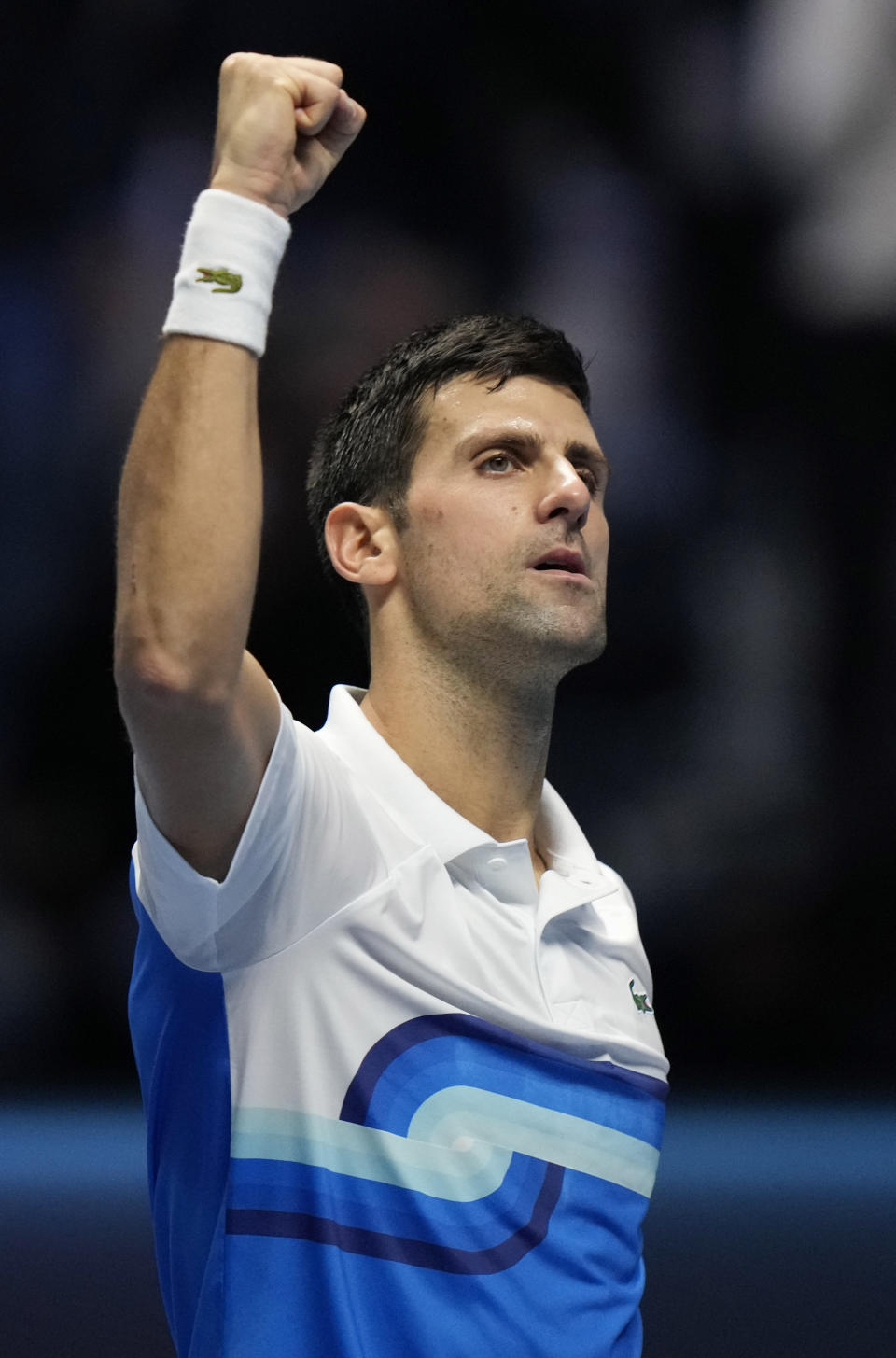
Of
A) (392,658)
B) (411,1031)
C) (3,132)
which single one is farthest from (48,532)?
(411,1031)

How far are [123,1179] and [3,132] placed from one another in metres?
3.63

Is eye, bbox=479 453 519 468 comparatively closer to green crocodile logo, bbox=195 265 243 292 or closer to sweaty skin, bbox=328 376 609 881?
sweaty skin, bbox=328 376 609 881

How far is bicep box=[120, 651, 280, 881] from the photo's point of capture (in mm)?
1224

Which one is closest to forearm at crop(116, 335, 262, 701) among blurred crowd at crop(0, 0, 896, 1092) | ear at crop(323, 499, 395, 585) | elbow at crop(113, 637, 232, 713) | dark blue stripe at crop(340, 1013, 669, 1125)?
elbow at crop(113, 637, 232, 713)

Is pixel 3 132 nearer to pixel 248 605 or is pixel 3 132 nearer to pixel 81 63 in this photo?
pixel 81 63

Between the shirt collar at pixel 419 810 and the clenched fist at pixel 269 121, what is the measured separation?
0.68m

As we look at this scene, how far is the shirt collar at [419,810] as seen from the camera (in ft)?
5.52

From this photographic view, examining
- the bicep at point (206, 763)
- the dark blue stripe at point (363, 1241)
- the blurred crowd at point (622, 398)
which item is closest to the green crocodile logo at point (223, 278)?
the bicep at point (206, 763)

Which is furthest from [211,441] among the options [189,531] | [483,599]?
[483,599]

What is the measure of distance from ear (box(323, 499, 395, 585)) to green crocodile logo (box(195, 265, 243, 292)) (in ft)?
2.27

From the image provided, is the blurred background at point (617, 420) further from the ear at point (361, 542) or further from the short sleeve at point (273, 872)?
the short sleeve at point (273, 872)

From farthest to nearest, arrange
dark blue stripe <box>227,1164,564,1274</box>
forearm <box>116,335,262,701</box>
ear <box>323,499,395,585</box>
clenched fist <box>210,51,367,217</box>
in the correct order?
ear <box>323,499,395,585</box>
dark blue stripe <box>227,1164,564,1274</box>
clenched fist <box>210,51,367,217</box>
forearm <box>116,335,262,701</box>

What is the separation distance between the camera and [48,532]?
16.6 feet

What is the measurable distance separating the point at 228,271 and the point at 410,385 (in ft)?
2.45
